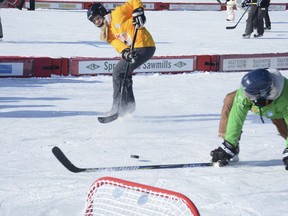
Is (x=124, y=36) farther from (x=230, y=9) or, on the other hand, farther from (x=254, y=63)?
(x=230, y=9)

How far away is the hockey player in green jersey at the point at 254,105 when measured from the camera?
4.26 metres

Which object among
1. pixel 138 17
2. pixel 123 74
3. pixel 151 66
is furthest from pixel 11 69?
pixel 138 17

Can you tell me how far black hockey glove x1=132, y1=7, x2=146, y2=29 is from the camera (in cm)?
639

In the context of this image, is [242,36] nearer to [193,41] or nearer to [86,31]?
[193,41]

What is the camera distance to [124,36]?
22.0 ft

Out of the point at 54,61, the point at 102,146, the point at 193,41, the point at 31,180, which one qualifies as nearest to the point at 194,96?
the point at 54,61

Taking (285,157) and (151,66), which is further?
(151,66)

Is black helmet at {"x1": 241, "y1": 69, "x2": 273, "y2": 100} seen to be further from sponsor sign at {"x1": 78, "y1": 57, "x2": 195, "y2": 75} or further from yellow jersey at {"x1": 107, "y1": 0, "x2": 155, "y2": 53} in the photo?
sponsor sign at {"x1": 78, "y1": 57, "x2": 195, "y2": 75}

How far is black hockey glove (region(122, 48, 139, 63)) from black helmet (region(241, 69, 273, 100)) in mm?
2439

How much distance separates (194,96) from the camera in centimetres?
820

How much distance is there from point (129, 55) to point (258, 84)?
8.35 ft

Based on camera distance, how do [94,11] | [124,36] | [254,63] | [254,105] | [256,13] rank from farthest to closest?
1. [256,13]
2. [254,63]
3. [124,36]
4. [94,11]
5. [254,105]

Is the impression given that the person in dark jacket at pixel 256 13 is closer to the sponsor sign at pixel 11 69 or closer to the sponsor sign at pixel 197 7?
the sponsor sign at pixel 11 69

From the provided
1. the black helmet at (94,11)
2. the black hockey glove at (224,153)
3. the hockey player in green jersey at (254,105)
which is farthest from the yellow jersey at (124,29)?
the black hockey glove at (224,153)
